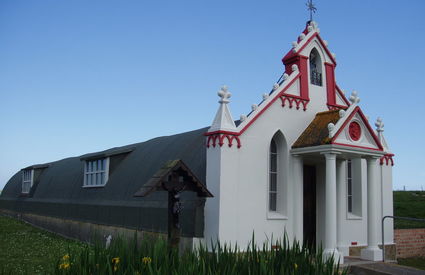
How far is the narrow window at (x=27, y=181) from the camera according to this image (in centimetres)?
3116

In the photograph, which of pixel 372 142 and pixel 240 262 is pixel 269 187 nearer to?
pixel 372 142

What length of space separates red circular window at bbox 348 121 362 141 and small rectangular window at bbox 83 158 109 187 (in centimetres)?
1120

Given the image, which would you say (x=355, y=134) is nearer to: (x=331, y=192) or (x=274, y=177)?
(x=331, y=192)

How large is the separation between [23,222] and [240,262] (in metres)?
25.6

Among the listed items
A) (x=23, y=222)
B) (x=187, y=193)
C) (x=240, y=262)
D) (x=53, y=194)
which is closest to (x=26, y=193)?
(x=23, y=222)

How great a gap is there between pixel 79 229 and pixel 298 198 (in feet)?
38.4

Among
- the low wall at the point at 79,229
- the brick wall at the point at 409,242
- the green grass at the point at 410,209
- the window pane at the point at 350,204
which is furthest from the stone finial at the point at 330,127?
the green grass at the point at 410,209

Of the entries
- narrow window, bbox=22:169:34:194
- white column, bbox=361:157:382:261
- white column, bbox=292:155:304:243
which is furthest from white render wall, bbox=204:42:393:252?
narrow window, bbox=22:169:34:194

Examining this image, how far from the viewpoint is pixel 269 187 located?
13.5 m

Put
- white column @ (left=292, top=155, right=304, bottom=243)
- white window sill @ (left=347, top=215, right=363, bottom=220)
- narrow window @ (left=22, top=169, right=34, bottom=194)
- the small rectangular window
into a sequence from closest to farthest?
white column @ (left=292, top=155, right=304, bottom=243), white window sill @ (left=347, top=215, right=363, bottom=220), the small rectangular window, narrow window @ (left=22, top=169, right=34, bottom=194)

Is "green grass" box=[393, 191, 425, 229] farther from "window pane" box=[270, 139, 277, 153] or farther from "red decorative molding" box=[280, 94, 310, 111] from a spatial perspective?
"window pane" box=[270, 139, 277, 153]

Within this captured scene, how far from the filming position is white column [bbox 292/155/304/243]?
13469 millimetres

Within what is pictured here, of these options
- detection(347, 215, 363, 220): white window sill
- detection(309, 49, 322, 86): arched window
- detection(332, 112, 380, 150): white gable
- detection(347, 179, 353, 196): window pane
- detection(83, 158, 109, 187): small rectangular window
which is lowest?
detection(347, 215, 363, 220): white window sill

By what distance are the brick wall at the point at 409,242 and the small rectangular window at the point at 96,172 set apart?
12.2 meters
